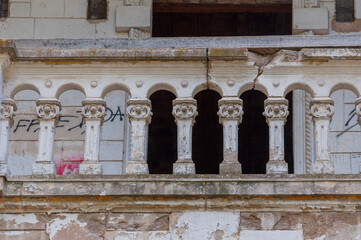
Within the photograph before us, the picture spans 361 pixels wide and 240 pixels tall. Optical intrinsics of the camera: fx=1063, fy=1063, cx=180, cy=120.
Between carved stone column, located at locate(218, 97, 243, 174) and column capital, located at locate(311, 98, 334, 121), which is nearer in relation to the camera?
carved stone column, located at locate(218, 97, 243, 174)

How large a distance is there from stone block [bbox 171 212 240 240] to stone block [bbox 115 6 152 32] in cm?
367

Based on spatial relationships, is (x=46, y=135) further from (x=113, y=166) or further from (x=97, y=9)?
(x=97, y=9)

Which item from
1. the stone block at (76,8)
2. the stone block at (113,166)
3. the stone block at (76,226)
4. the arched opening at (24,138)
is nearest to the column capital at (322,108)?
the stone block at (76,226)

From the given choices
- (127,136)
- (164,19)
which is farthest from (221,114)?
(164,19)

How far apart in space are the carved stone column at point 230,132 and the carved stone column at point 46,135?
1.35 metres

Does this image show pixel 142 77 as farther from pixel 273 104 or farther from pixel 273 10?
pixel 273 10

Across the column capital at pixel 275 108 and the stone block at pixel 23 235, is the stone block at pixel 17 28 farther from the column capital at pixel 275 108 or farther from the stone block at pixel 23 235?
the column capital at pixel 275 108

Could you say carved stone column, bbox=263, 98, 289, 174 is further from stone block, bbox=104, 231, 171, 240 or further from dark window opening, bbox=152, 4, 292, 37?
dark window opening, bbox=152, 4, 292, 37

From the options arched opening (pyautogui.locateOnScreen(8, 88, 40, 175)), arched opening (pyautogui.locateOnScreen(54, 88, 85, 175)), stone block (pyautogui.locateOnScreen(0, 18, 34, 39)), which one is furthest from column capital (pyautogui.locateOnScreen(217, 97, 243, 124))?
stone block (pyautogui.locateOnScreen(0, 18, 34, 39))

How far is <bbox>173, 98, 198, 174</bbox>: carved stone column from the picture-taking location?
8391 millimetres

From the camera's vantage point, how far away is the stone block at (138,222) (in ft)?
27.4

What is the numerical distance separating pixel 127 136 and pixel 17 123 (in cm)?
117

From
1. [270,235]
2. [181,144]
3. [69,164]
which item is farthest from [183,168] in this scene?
[69,164]

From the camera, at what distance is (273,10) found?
1277cm
